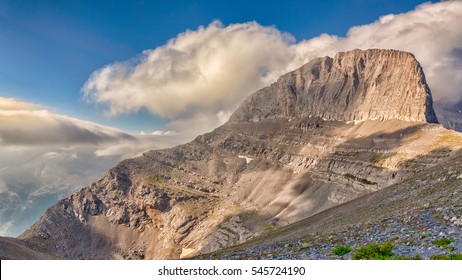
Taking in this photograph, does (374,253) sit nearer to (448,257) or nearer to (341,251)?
(341,251)

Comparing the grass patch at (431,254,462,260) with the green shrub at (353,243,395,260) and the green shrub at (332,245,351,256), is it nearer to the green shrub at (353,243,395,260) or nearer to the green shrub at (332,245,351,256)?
the green shrub at (353,243,395,260)

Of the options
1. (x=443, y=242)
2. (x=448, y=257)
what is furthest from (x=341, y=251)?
(x=448, y=257)

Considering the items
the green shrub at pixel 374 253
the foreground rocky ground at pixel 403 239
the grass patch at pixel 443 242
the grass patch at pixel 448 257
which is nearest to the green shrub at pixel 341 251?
the foreground rocky ground at pixel 403 239

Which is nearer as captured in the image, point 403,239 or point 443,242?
point 443,242

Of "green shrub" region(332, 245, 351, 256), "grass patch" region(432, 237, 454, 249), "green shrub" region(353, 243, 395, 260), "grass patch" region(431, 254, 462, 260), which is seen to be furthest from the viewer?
"green shrub" region(332, 245, 351, 256)

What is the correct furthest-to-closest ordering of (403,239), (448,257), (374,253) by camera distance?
1. (403,239)
2. (374,253)
3. (448,257)

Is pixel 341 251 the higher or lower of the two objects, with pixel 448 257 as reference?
higher

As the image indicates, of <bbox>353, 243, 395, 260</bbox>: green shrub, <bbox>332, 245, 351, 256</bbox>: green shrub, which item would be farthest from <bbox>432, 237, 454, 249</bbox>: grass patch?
<bbox>332, 245, 351, 256</bbox>: green shrub

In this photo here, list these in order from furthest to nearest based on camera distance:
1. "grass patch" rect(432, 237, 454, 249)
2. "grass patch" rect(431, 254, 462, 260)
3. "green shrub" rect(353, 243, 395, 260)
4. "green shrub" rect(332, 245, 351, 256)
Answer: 1. "green shrub" rect(332, 245, 351, 256)
2. "grass patch" rect(432, 237, 454, 249)
3. "green shrub" rect(353, 243, 395, 260)
4. "grass patch" rect(431, 254, 462, 260)

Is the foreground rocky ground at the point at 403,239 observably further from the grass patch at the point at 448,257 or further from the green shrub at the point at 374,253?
the green shrub at the point at 374,253

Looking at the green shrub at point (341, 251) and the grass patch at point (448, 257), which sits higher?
the green shrub at point (341, 251)
